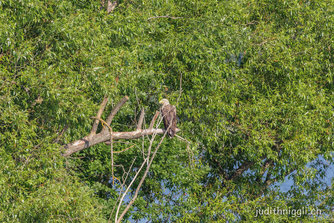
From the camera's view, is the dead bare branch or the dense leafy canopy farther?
the dead bare branch

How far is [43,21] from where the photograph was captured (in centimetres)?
1229

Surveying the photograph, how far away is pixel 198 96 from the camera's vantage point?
15734mm

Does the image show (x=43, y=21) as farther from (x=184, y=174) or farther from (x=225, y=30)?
(x=184, y=174)

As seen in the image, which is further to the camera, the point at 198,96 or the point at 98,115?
the point at 198,96

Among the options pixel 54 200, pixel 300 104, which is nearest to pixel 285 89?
pixel 300 104

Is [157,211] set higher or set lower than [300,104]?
lower

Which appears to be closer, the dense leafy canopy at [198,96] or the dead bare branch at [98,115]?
the dense leafy canopy at [198,96]

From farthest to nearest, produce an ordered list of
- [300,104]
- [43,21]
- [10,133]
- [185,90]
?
[300,104] < [185,90] < [43,21] < [10,133]

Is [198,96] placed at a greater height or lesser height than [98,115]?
lesser

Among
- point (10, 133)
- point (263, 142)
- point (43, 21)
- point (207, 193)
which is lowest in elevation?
point (207, 193)

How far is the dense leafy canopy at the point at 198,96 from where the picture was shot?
479 inches

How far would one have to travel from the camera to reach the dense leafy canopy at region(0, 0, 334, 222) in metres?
12.2

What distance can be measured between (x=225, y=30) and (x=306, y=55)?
2.50 metres

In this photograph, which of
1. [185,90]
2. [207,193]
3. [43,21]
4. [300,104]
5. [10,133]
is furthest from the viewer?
[207,193]
